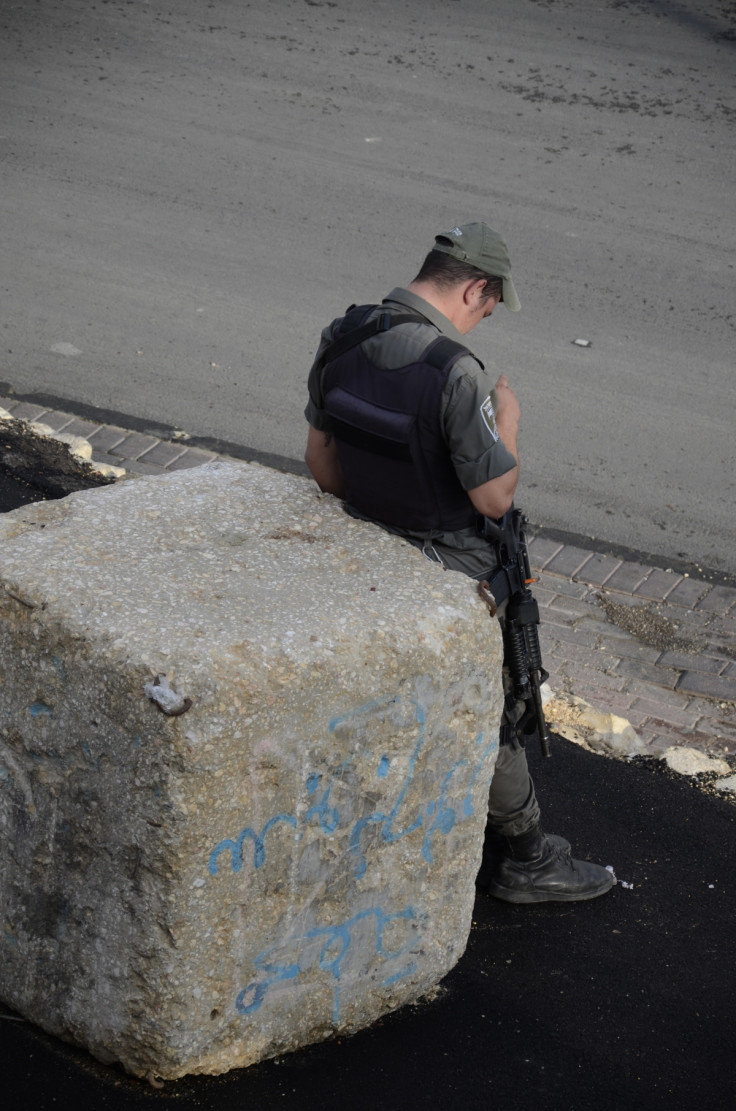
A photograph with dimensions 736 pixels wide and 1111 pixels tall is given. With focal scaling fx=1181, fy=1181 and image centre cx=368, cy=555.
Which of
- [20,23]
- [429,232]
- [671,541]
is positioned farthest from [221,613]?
[20,23]

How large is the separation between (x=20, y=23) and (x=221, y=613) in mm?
11245

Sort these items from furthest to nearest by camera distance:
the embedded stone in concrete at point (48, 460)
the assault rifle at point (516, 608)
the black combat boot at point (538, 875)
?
the embedded stone in concrete at point (48, 460) → the black combat boot at point (538, 875) → the assault rifle at point (516, 608)

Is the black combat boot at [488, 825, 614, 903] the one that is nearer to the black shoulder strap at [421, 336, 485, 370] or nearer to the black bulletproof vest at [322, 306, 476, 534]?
the black bulletproof vest at [322, 306, 476, 534]

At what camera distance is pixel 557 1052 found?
316cm

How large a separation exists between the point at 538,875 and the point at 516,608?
2.93 ft

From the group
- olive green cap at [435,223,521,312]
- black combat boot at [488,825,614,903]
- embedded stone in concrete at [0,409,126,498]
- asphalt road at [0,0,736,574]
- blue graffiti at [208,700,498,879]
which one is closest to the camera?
blue graffiti at [208,700,498,879]

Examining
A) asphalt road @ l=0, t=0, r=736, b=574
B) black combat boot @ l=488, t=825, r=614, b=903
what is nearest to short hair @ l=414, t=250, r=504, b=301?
black combat boot @ l=488, t=825, r=614, b=903

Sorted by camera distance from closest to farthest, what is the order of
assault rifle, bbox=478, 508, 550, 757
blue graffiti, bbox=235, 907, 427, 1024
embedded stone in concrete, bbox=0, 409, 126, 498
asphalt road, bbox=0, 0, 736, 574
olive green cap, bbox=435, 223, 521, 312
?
blue graffiti, bbox=235, 907, 427, 1024
olive green cap, bbox=435, 223, 521, 312
assault rifle, bbox=478, 508, 550, 757
embedded stone in concrete, bbox=0, 409, 126, 498
asphalt road, bbox=0, 0, 736, 574

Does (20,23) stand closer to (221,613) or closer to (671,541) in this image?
(671,541)

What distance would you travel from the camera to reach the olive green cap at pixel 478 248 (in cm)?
320

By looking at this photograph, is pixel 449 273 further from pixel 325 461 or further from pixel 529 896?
pixel 529 896

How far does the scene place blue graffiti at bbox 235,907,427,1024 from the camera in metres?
2.89

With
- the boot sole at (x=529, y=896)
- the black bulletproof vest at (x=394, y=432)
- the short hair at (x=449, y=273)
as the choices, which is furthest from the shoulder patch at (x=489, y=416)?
the boot sole at (x=529, y=896)

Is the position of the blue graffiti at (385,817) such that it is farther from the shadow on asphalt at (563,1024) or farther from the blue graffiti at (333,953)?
the shadow on asphalt at (563,1024)
